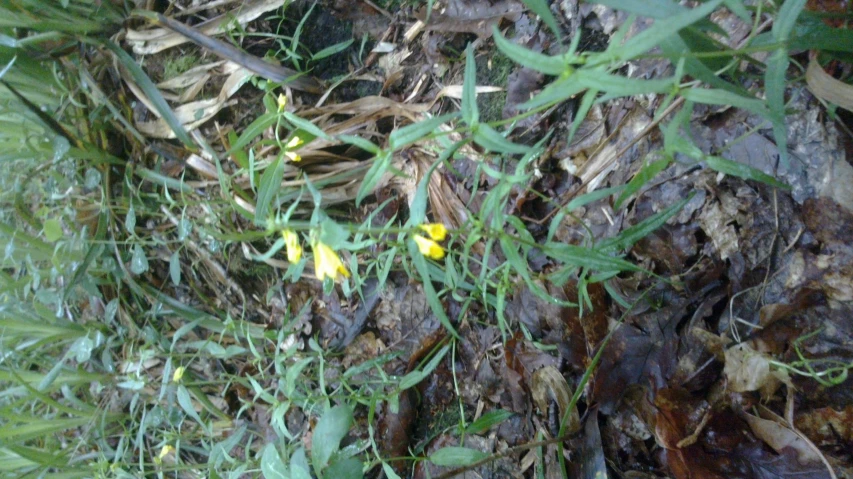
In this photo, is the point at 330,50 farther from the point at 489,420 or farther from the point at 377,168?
the point at 489,420

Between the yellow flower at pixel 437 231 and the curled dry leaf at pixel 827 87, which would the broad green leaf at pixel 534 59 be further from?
the curled dry leaf at pixel 827 87

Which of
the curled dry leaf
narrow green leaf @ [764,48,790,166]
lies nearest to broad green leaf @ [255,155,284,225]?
narrow green leaf @ [764,48,790,166]

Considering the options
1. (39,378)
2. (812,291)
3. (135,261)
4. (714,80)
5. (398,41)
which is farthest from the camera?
(39,378)

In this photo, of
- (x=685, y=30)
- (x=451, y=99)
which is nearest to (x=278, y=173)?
(x=451, y=99)

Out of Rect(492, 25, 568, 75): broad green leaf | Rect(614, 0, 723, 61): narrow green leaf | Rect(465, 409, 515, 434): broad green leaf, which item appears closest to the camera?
Rect(614, 0, 723, 61): narrow green leaf

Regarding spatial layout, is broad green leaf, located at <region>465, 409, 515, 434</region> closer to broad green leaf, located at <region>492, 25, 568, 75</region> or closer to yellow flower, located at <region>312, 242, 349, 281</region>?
yellow flower, located at <region>312, 242, 349, 281</region>

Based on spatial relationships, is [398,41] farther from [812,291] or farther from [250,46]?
[812,291]

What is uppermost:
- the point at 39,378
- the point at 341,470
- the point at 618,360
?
the point at 618,360
